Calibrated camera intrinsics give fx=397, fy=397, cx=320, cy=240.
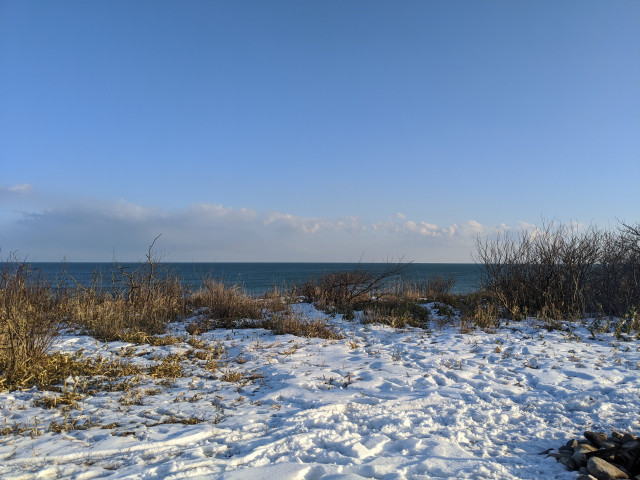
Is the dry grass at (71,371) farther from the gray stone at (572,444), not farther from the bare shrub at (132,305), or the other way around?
the gray stone at (572,444)

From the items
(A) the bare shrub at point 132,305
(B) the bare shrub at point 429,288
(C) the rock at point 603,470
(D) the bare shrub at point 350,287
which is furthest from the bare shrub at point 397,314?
(C) the rock at point 603,470

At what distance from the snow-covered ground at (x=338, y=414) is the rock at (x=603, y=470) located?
0.84 ft

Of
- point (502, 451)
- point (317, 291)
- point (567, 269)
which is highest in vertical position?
point (567, 269)

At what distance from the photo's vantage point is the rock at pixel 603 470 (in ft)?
10.3

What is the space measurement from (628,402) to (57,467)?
20.5 feet

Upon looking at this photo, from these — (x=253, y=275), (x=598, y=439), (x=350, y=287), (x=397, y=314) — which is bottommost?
(x=253, y=275)

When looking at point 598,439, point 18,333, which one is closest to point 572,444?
point 598,439

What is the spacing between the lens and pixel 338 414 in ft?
Answer: 15.3

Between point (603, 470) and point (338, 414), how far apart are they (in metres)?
2.54

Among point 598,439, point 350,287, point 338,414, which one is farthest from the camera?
point 350,287

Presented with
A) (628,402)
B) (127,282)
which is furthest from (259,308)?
(628,402)

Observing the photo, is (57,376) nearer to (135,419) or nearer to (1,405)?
(1,405)

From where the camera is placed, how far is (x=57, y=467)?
3.33 m

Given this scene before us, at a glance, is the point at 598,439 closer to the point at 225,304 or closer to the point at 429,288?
the point at 225,304
